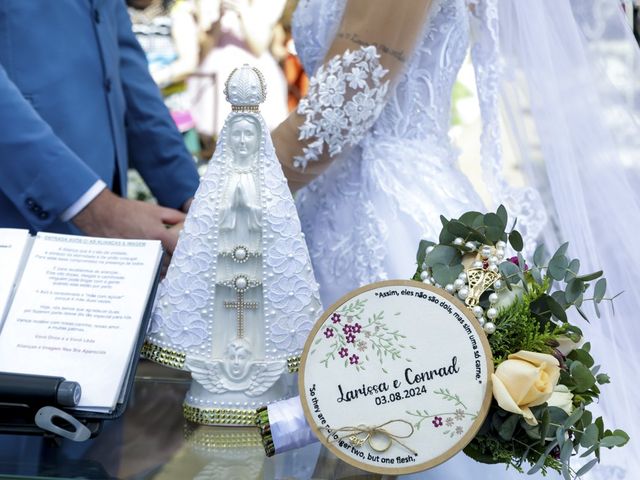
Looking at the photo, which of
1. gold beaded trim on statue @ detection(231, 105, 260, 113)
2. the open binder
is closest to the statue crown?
gold beaded trim on statue @ detection(231, 105, 260, 113)

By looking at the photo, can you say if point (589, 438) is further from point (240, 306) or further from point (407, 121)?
point (407, 121)

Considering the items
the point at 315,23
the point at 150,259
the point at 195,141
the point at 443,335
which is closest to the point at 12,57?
the point at 315,23

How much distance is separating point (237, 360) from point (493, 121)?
Answer: 512mm

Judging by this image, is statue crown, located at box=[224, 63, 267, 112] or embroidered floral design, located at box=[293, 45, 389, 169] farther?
embroidered floral design, located at box=[293, 45, 389, 169]

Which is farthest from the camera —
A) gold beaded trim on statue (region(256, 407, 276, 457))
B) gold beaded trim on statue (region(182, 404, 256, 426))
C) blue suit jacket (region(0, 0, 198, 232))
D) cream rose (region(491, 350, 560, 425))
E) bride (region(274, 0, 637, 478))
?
blue suit jacket (region(0, 0, 198, 232))

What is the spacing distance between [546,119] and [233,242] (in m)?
0.43

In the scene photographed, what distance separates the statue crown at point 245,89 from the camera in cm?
90

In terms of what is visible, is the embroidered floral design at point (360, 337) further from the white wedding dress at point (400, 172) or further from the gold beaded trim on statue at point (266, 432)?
the white wedding dress at point (400, 172)

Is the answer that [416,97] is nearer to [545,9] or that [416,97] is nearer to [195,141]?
[545,9]

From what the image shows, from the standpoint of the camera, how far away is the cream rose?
0.68m

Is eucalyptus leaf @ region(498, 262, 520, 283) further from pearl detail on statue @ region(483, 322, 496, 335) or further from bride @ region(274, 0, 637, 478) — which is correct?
bride @ region(274, 0, 637, 478)

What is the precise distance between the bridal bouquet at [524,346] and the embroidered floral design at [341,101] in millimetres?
390

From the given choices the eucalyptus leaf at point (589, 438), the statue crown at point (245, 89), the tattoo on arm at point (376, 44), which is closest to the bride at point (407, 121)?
the tattoo on arm at point (376, 44)

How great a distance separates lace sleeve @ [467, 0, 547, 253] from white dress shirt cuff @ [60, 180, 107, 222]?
562 mm
